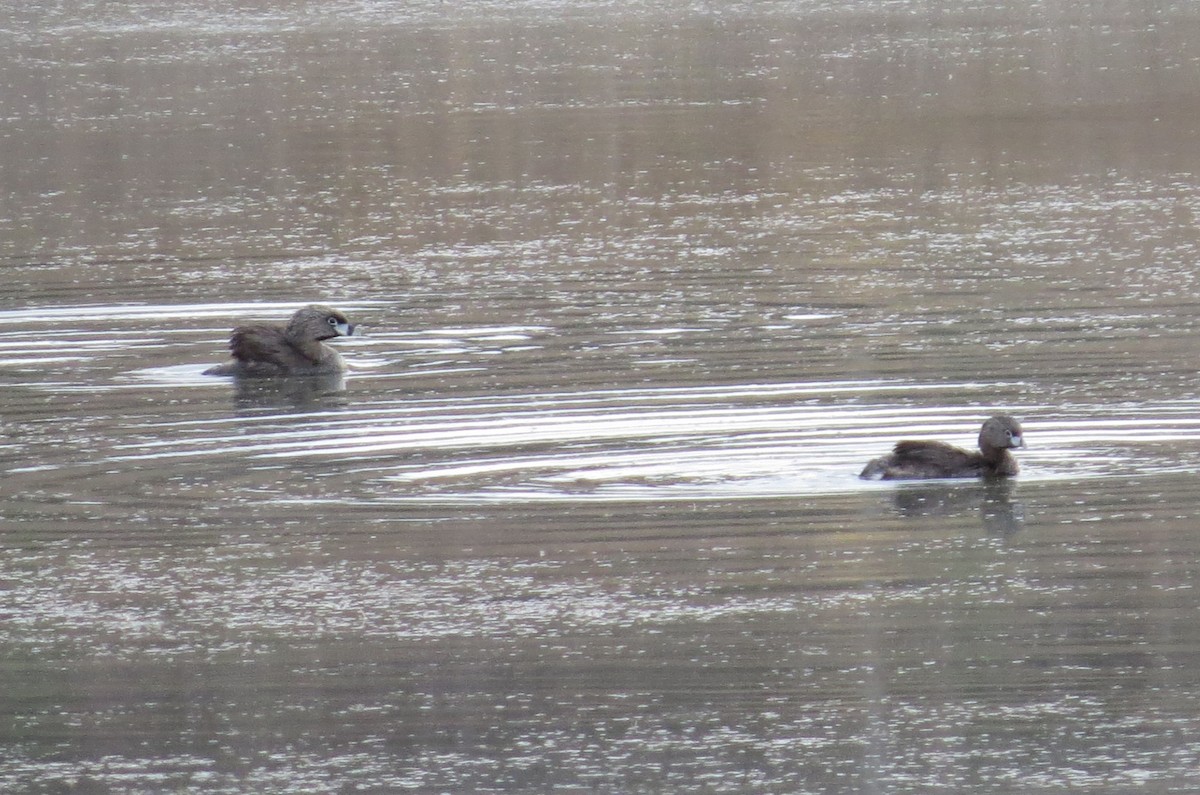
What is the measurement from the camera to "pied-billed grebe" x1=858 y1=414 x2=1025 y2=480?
31.1 ft

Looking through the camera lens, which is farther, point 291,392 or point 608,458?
point 291,392

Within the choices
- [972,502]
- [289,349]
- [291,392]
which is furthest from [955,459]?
[289,349]

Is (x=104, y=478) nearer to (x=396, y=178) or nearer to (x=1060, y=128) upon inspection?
(x=396, y=178)

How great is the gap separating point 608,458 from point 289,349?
3348 millimetres

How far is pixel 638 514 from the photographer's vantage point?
9141mm

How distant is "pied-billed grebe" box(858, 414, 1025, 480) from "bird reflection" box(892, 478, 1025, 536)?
1.9 inches

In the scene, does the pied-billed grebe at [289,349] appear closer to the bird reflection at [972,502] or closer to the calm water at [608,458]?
the calm water at [608,458]

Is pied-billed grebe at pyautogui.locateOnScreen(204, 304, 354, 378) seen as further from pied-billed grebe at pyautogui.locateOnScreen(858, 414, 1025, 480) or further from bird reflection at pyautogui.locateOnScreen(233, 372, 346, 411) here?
pied-billed grebe at pyautogui.locateOnScreen(858, 414, 1025, 480)

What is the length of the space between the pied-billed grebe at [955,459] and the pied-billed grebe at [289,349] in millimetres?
4161

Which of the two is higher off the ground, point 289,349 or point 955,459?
point 289,349

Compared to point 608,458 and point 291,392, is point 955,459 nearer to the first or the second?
point 608,458

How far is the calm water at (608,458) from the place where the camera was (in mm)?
6672

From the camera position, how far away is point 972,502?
9.36 meters

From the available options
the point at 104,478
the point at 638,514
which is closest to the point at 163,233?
the point at 104,478
